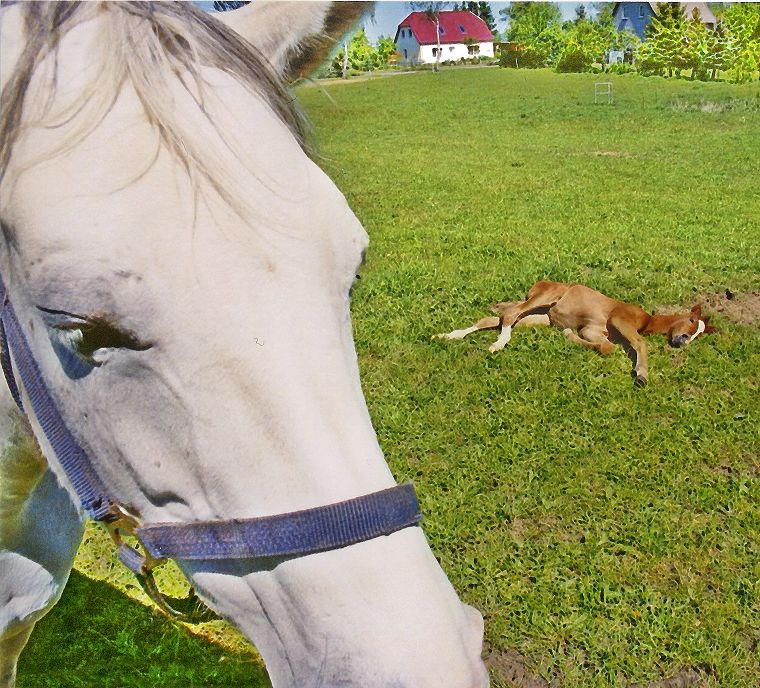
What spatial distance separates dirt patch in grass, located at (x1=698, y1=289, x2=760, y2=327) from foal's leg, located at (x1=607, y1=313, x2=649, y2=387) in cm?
104

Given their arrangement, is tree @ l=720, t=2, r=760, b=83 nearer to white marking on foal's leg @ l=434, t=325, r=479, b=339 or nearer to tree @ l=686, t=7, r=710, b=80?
tree @ l=686, t=7, r=710, b=80

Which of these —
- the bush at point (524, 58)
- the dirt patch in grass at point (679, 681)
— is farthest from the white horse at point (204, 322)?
the bush at point (524, 58)

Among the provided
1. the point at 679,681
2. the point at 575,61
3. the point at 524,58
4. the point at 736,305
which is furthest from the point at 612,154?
the point at 524,58

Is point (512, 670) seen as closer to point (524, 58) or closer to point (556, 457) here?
point (556, 457)

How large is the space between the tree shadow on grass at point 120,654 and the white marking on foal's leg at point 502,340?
10.7 feet

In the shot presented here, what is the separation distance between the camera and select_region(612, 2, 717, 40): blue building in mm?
34500

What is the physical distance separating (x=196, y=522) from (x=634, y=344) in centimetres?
495

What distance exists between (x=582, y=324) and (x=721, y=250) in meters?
2.91

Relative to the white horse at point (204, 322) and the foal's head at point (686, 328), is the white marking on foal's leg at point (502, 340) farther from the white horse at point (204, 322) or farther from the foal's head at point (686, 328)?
the white horse at point (204, 322)

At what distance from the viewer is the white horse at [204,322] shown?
38.3 inches

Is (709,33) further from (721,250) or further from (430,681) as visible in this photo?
(430,681)

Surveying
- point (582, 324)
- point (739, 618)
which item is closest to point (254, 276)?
point (739, 618)

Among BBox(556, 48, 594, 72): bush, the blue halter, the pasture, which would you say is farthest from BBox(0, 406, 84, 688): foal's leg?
BBox(556, 48, 594, 72): bush

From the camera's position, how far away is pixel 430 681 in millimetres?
945
